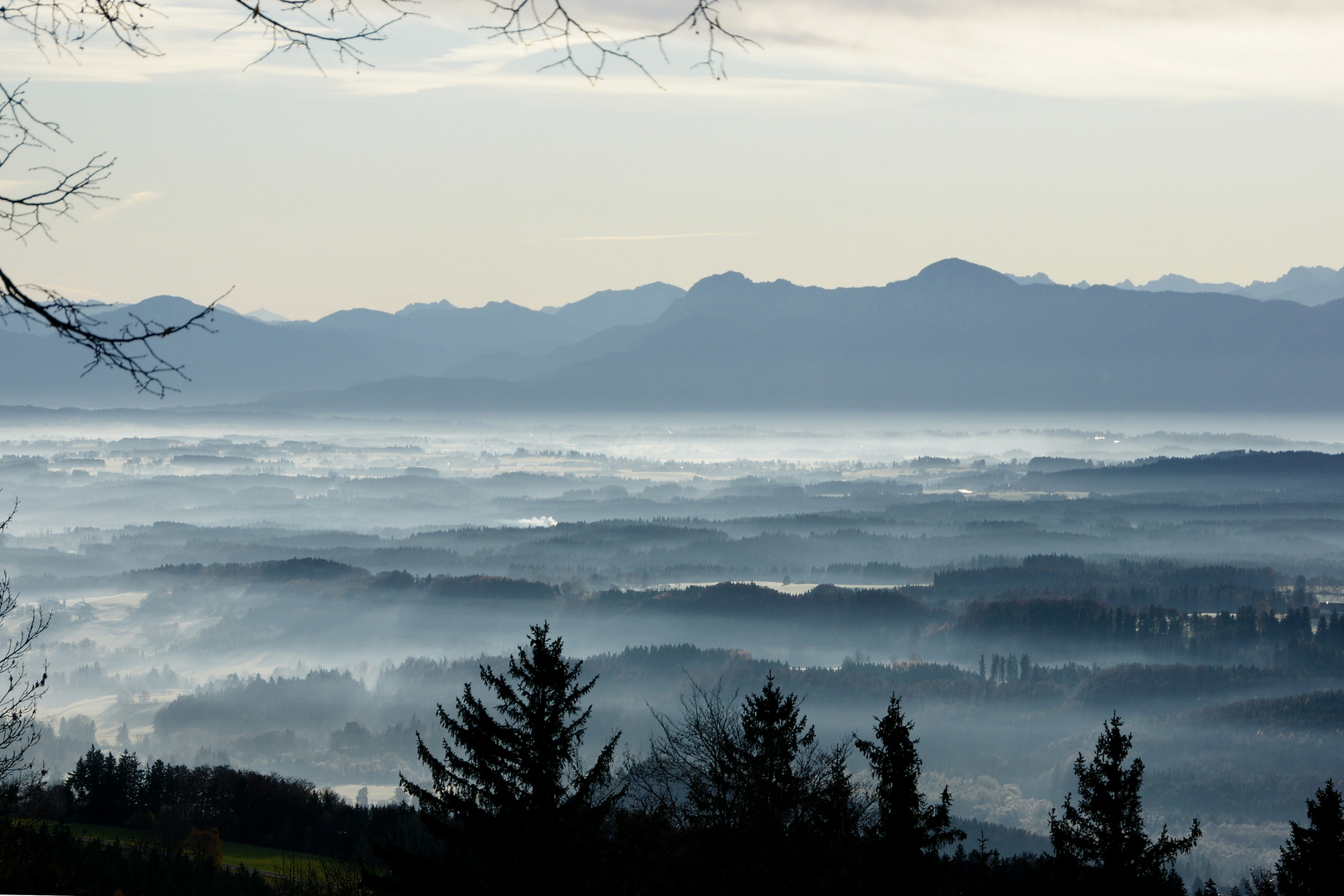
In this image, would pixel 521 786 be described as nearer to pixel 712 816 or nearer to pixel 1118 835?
pixel 712 816

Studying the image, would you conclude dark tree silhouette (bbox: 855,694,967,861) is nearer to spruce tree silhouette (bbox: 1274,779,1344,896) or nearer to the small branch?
spruce tree silhouette (bbox: 1274,779,1344,896)

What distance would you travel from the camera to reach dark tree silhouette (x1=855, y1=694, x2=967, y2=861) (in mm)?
26875

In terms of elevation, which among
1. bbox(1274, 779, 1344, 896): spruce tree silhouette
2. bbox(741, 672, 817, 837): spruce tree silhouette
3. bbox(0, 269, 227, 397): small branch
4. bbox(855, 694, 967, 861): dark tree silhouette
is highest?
bbox(0, 269, 227, 397): small branch

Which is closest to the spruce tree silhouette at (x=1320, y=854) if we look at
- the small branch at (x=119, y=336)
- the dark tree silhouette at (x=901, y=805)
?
the dark tree silhouette at (x=901, y=805)

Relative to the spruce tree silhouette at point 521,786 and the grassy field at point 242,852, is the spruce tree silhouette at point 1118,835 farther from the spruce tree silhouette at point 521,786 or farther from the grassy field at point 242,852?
the grassy field at point 242,852

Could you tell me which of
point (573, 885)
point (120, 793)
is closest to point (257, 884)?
point (120, 793)

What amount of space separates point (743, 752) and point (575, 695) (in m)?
5.05

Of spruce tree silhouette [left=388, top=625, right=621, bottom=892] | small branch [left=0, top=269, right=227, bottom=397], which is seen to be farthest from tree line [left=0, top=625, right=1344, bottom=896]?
small branch [left=0, top=269, right=227, bottom=397]

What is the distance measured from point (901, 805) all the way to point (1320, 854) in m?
13.0

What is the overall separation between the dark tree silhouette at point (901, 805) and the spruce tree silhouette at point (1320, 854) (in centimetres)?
1027

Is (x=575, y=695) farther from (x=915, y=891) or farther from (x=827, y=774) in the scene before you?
(x=915, y=891)

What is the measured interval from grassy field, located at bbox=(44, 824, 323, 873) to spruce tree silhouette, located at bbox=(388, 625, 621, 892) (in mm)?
50935

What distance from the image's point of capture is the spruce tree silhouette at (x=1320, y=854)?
29766mm

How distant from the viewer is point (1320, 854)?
30547mm
